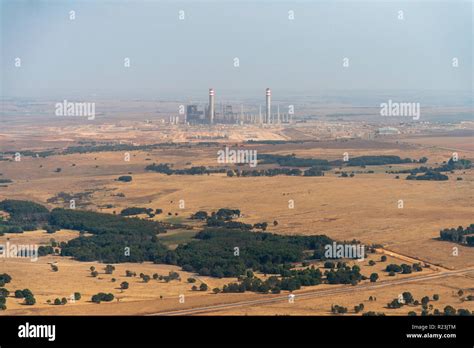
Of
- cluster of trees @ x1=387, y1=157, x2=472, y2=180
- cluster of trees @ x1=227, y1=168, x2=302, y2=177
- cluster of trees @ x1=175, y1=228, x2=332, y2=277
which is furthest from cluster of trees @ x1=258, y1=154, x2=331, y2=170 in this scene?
cluster of trees @ x1=175, y1=228, x2=332, y2=277

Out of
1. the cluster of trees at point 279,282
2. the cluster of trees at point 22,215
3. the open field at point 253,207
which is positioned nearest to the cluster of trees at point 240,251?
the open field at point 253,207

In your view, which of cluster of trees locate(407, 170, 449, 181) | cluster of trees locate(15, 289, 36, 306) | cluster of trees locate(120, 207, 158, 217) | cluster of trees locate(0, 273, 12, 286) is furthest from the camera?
cluster of trees locate(407, 170, 449, 181)

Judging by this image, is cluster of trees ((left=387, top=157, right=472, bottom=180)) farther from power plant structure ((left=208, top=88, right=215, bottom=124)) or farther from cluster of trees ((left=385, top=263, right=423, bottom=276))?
power plant structure ((left=208, top=88, right=215, bottom=124))

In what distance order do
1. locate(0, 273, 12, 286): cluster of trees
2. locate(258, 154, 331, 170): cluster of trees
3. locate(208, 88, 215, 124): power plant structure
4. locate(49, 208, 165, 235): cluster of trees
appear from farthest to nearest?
1. locate(208, 88, 215, 124): power plant structure
2. locate(258, 154, 331, 170): cluster of trees
3. locate(49, 208, 165, 235): cluster of trees
4. locate(0, 273, 12, 286): cluster of trees

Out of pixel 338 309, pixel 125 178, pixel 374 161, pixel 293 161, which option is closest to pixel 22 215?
pixel 125 178

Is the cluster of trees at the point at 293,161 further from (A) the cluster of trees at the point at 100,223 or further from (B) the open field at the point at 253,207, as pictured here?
(A) the cluster of trees at the point at 100,223

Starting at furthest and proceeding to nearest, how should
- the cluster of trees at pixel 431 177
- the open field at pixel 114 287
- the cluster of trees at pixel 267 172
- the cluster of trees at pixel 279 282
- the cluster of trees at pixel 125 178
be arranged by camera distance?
the cluster of trees at pixel 267 172 < the cluster of trees at pixel 125 178 < the cluster of trees at pixel 431 177 < the cluster of trees at pixel 279 282 < the open field at pixel 114 287

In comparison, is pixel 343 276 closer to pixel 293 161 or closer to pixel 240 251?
pixel 240 251
